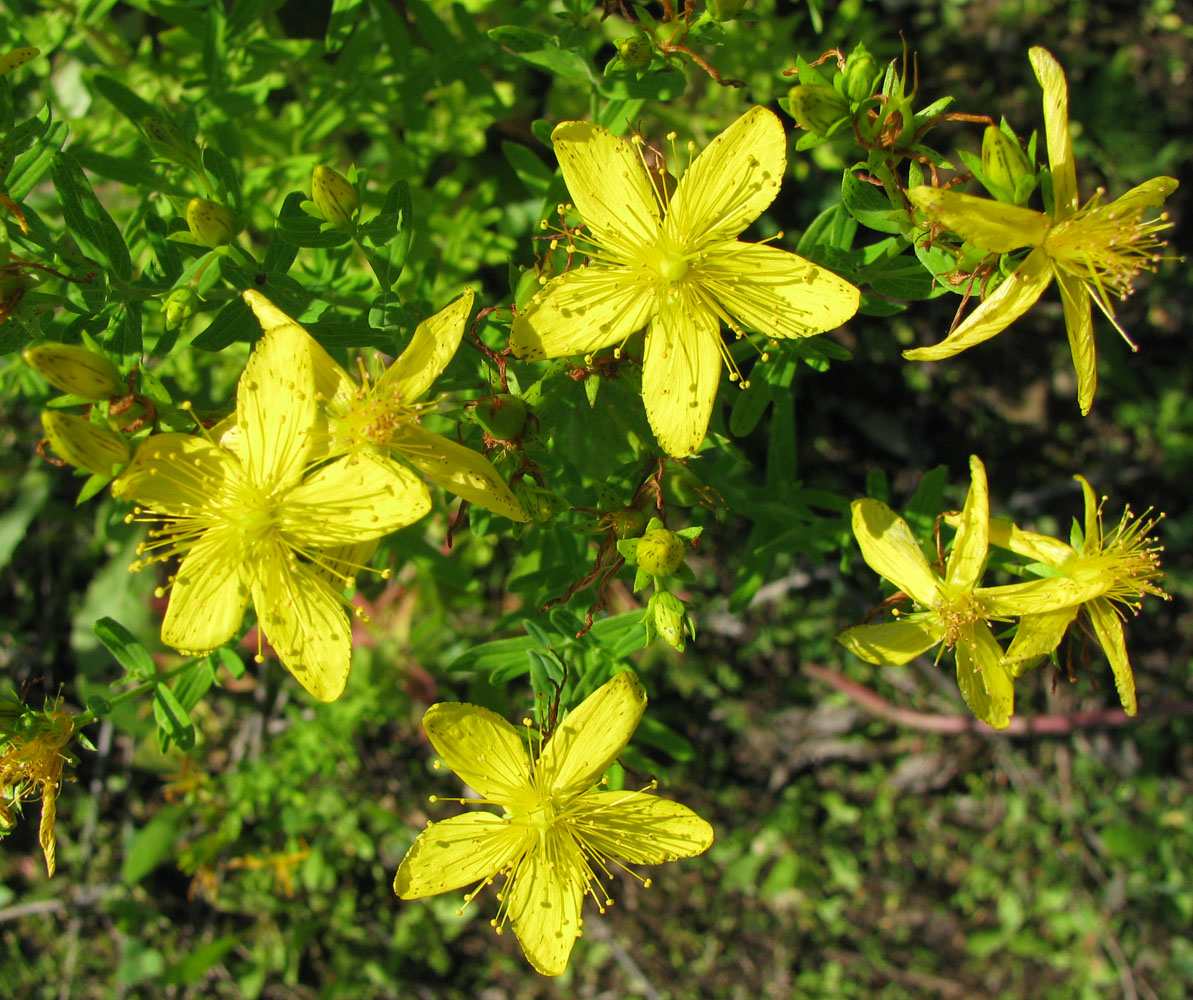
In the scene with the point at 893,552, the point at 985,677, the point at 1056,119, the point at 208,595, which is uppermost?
the point at 1056,119

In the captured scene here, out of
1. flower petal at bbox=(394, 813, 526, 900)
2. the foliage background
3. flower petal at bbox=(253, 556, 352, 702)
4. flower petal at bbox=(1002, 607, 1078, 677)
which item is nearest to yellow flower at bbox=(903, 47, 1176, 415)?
flower petal at bbox=(1002, 607, 1078, 677)

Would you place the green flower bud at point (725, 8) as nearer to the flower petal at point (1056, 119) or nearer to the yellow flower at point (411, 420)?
the flower petal at point (1056, 119)

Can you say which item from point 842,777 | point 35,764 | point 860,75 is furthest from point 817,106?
point 842,777

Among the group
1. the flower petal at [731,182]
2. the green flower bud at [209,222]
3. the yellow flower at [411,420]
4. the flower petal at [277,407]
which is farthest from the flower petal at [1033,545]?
the green flower bud at [209,222]

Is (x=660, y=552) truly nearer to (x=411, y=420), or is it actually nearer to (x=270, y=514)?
(x=411, y=420)

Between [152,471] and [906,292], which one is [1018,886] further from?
[152,471]

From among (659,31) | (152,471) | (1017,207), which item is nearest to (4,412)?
(152,471)

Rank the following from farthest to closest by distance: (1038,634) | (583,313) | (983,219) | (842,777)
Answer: (842,777) → (1038,634) → (583,313) → (983,219)
